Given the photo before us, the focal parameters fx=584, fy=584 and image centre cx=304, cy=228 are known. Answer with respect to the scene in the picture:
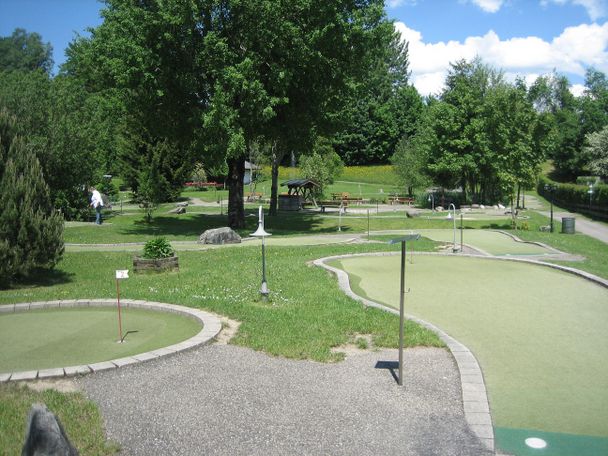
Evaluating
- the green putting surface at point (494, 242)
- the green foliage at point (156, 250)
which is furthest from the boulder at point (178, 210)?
the green foliage at point (156, 250)

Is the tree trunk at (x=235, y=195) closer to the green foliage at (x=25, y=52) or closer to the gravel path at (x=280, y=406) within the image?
the gravel path at (x=280, y=406)

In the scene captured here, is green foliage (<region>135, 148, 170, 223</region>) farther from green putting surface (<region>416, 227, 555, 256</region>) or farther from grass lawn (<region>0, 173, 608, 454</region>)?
green putting surface (<region>416, 227, 555, 256</region>)

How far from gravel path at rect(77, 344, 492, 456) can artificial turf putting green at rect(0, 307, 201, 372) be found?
2.93ft

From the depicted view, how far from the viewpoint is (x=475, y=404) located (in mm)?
5531

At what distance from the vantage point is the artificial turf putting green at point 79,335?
698cm

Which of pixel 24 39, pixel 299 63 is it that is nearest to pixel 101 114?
pixel 299 63

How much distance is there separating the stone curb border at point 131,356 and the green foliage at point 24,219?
72.8 inches

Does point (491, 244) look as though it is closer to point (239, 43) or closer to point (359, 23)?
point (359, 23)

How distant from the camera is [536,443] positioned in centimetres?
483

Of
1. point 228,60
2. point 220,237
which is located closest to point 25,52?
point 228,60

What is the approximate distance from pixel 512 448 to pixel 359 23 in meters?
19.9

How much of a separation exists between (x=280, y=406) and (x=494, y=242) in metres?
16.0

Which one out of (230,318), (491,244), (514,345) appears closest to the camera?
(514,345)

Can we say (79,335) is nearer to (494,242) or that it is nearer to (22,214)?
(22,214)
